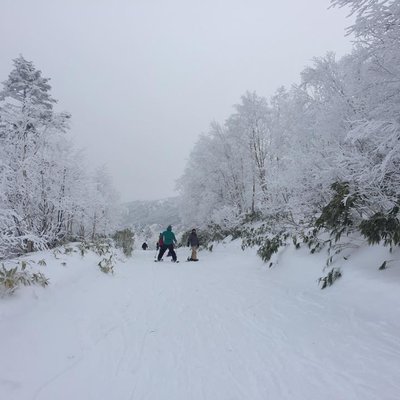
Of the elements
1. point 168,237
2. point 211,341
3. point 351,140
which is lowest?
point 211,341

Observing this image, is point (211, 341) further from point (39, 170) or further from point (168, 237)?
point (168, 237)

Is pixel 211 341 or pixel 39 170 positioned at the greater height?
pixel 39 170

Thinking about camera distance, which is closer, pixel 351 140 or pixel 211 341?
pixel 211 341

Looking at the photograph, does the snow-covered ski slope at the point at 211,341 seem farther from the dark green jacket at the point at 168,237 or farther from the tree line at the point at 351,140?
the dark green jacket at the point at 168,237

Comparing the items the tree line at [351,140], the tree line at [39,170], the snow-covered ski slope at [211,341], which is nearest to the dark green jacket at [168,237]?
the tree line at [39,170]

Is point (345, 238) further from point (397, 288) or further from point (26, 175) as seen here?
point (26, 175)

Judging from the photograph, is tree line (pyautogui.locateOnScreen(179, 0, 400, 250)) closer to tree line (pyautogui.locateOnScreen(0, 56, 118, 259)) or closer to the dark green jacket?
the dark green jacket

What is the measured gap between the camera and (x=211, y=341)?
367cm

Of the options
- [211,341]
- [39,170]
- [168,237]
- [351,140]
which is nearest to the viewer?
[211,341]

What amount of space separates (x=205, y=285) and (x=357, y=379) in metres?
4.90

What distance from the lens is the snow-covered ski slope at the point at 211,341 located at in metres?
2.59

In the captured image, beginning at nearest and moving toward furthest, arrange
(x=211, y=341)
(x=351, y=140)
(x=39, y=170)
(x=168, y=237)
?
(x=211, y=341) < (x=351, y=140) < (x=39, y=170) < (x=168, y=237)

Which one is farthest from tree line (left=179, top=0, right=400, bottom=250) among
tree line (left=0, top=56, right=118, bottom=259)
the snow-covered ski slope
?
tree line (left=0, top=56, right=118, bottom=259)

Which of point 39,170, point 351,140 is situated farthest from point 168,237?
point 351,140
